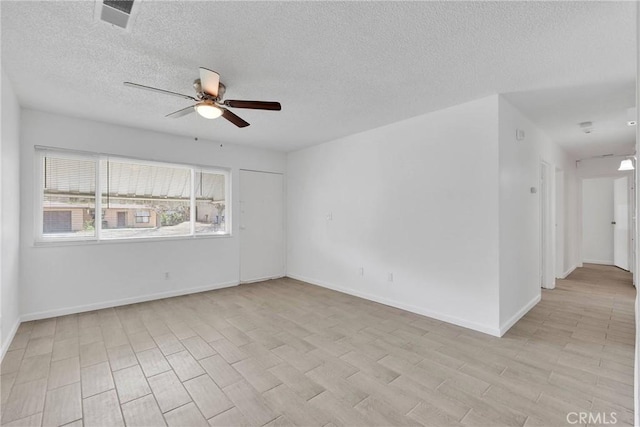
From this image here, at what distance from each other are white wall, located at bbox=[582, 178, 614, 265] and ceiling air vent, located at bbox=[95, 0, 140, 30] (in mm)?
9514

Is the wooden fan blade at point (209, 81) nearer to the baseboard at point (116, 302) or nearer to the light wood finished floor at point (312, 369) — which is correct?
the light wood finished floor at point (312, 369)

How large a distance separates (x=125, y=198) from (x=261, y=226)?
2261 mm

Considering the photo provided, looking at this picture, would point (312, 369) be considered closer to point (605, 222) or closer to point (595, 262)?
point (595, 262)

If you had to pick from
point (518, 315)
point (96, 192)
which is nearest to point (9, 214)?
point (96, 192)

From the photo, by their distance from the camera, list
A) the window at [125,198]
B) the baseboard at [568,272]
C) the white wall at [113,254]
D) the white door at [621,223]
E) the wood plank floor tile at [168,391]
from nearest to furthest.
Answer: the wood plank floor tile at [168,391] → the white wall at [113,254] → the window at [125,198] → the baseboard at [568,272] → the white door at [621,223]

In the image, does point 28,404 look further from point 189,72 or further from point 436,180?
point 436,180

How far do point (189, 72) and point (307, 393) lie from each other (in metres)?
2.82

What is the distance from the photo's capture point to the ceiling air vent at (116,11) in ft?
5.56

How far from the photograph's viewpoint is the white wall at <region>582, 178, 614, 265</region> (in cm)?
705

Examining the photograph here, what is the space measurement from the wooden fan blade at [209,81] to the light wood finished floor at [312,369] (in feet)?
7.69

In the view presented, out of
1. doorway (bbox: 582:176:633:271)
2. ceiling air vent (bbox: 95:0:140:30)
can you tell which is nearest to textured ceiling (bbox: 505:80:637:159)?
doorway (bbox: 582:176:633:271)

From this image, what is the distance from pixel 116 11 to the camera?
5.77 ft

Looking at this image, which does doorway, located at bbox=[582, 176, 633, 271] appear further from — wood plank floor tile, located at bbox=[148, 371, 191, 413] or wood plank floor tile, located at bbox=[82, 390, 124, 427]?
wood plank floor tile, located at bbox=[82, 390, 124, 427]

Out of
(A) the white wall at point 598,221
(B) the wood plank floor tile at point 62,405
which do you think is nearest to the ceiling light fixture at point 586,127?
(A) the white wall at point 598,221
